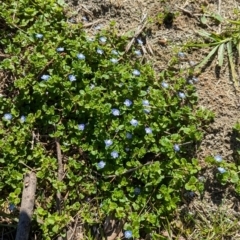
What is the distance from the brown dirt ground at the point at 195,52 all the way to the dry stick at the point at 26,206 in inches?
43.8

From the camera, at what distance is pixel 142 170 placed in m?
3.47

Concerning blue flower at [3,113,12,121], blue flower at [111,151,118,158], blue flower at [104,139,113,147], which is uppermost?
blue flower at [3,113,12,121]

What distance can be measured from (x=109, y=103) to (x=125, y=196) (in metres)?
0.68

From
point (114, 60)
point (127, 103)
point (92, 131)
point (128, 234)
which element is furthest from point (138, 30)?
point (128, 234)

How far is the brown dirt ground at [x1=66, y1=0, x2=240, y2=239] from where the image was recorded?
3.65 meters

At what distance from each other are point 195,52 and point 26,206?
1797 millimetres

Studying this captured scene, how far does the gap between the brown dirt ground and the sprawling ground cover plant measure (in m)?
0.14

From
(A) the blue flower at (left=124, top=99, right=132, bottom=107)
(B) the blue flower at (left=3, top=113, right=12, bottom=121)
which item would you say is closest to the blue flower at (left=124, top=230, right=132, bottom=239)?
(A) the blue flower at (left=124, top=99, right=132, bottom=107)

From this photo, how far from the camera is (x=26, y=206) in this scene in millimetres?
3373

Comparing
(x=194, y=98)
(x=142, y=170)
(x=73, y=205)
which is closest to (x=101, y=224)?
(x=73, y=205)

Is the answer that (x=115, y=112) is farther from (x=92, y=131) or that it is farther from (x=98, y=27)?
(x=98, y=27)

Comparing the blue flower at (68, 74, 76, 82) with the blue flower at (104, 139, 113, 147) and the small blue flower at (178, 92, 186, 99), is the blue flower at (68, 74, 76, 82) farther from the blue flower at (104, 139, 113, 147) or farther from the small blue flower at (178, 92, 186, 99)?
the small blue flower at (178, 92, 186, 99)

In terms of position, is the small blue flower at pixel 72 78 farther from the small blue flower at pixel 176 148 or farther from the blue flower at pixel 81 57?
the small blue flower at pixel 176 148

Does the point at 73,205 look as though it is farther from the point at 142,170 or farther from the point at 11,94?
the point at 11,94
